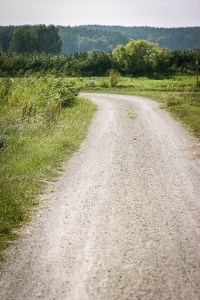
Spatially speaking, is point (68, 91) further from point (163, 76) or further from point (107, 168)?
point (163, 76)

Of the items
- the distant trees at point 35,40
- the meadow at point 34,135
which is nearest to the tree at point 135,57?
the meadow at point 34,135

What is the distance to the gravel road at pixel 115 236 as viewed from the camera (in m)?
3.43

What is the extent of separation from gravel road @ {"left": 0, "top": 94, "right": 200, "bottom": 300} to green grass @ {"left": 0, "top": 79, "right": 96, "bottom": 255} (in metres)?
0.38

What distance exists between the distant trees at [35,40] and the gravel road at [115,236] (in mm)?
115875

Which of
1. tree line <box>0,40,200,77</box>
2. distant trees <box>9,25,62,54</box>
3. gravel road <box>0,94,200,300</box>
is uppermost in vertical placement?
distant trees <box>9,25,62,54</box>

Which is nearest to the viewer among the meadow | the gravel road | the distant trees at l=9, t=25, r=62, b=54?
the gravel road

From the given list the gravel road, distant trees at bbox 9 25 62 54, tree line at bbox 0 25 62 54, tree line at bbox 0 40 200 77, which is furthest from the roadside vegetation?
tree line at bbox 0 25 62 54

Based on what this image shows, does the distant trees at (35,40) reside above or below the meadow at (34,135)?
above

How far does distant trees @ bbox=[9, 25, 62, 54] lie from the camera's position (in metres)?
117

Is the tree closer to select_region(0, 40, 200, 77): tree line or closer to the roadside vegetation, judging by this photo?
select_region(0, 40, 200, 77): tree line

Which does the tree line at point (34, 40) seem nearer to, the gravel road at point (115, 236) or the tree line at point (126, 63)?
the tree line at point (126, 63)

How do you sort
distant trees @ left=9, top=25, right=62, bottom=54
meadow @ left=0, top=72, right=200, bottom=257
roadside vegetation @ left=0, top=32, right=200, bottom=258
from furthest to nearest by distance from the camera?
1. distant trees @ left=9, top=25, right=62, bottom=54
2. roadside vegetation @ left=0, top=32, right=200, bottom=258
3. meadow @ left=0, top=72, right=200, bottom=257

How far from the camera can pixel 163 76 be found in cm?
4503

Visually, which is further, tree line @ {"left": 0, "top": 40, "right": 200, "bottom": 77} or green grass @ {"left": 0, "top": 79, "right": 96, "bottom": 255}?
tree line @ {"left": 0, "top": 40, "right": 200, "bottom": 77}
